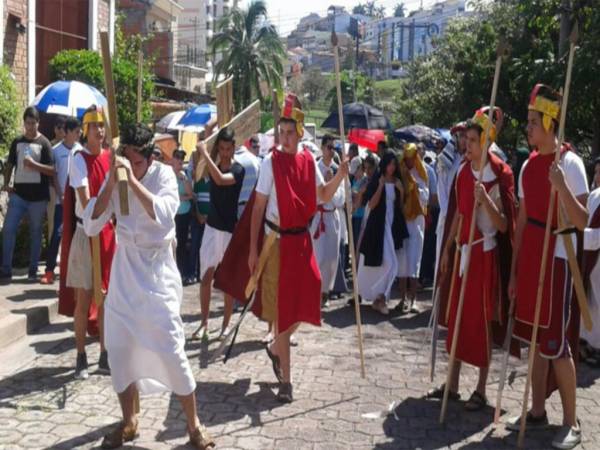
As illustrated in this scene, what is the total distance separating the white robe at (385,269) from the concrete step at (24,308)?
3.52 meters

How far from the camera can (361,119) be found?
19.4 metres

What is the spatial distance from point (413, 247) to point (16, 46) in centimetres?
980

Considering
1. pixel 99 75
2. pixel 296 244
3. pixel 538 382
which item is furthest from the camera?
pixel 99 75

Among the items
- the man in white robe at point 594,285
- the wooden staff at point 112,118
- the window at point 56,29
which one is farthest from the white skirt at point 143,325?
the window at point 56,29

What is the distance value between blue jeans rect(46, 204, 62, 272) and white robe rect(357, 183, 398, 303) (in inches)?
139

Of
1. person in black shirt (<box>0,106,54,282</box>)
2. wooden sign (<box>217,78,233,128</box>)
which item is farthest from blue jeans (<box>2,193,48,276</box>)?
wooden sign (<box>217,78,233,128</box>)

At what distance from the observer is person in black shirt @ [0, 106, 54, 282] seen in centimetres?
955

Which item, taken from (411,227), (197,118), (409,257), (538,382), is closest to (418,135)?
(197,118)

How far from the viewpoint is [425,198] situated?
1022 cm

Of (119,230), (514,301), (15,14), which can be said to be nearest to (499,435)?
(514,301)

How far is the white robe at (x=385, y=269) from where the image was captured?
9688 millimetres

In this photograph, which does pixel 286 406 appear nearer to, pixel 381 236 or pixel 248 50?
pixel 381 236

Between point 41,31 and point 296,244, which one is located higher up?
point 41,31

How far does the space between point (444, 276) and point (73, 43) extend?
15.6m
